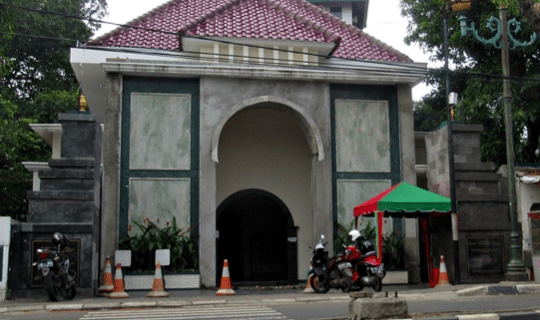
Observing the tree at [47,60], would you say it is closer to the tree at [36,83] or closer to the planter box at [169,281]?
the tree at [36,83]

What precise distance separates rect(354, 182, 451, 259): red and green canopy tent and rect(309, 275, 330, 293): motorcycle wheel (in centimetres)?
195

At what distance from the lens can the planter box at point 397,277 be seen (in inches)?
747

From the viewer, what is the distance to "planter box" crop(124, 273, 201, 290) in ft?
58.2

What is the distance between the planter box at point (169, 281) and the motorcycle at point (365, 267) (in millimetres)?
5086

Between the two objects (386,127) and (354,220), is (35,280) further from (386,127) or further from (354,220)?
(386,127)

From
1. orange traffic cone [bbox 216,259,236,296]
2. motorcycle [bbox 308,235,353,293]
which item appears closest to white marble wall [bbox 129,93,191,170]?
orange traffic cone [bbox 216,259,236,296]

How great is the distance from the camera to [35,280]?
14805 millimetres

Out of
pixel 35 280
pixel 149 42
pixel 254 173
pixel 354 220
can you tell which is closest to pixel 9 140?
pixel 149 42

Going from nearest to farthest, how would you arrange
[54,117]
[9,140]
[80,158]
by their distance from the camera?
[80,158], [9,140], [54,117]

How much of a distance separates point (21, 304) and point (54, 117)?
21.4 m

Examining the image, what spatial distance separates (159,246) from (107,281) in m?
1.87

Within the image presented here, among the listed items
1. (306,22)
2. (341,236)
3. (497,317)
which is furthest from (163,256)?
(497,317)

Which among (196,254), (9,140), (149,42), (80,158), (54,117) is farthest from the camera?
(54,117)

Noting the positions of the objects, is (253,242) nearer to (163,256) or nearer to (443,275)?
(163,256)
